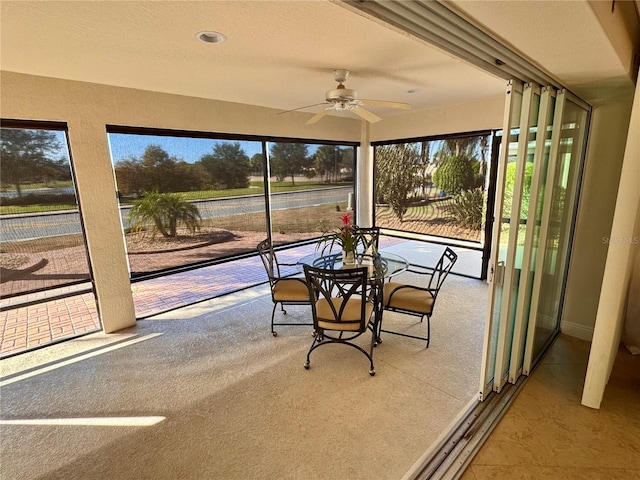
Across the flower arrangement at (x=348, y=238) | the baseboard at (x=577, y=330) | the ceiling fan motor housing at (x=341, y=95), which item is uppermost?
the ceiling fan motor housing at (x=341, y=95)

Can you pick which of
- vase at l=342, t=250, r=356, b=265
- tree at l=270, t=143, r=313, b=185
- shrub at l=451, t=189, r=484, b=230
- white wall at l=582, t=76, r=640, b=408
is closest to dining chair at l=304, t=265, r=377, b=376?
vase at l=342, t=250, r=356, b=265

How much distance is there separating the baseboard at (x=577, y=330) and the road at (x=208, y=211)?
3.60 m

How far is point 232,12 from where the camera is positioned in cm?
164

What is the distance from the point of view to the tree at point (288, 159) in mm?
4621

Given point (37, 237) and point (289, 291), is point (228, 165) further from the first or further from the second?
point (37, 237)

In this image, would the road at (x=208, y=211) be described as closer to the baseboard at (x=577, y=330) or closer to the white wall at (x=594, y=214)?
the white wall at (x=594, y=214)

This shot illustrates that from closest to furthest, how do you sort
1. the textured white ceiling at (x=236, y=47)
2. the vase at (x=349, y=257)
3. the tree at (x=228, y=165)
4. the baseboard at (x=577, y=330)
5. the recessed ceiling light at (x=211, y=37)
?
the textured white ceiling at (x=236, y=47) < the recessed ceiling light at (x=211, y=37) < the baseboard at (x=577, y=330) < the vase at (x=349, y=257) < the tree at (x=228, y=165)

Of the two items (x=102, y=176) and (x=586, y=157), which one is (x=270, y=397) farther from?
(x=586, y=157)

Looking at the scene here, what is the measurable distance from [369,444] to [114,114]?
361 cm

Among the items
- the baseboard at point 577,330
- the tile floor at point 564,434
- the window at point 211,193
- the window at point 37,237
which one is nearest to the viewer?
the tile floor at point 564,434

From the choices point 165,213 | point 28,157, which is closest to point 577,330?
point 165,213

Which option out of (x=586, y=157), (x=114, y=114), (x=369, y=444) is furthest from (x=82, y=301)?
(x=586, y=157)

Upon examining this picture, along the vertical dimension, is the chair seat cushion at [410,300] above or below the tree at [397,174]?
below

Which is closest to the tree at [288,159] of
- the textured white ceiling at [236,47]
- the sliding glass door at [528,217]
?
the textured white ceiling at [236,47]
